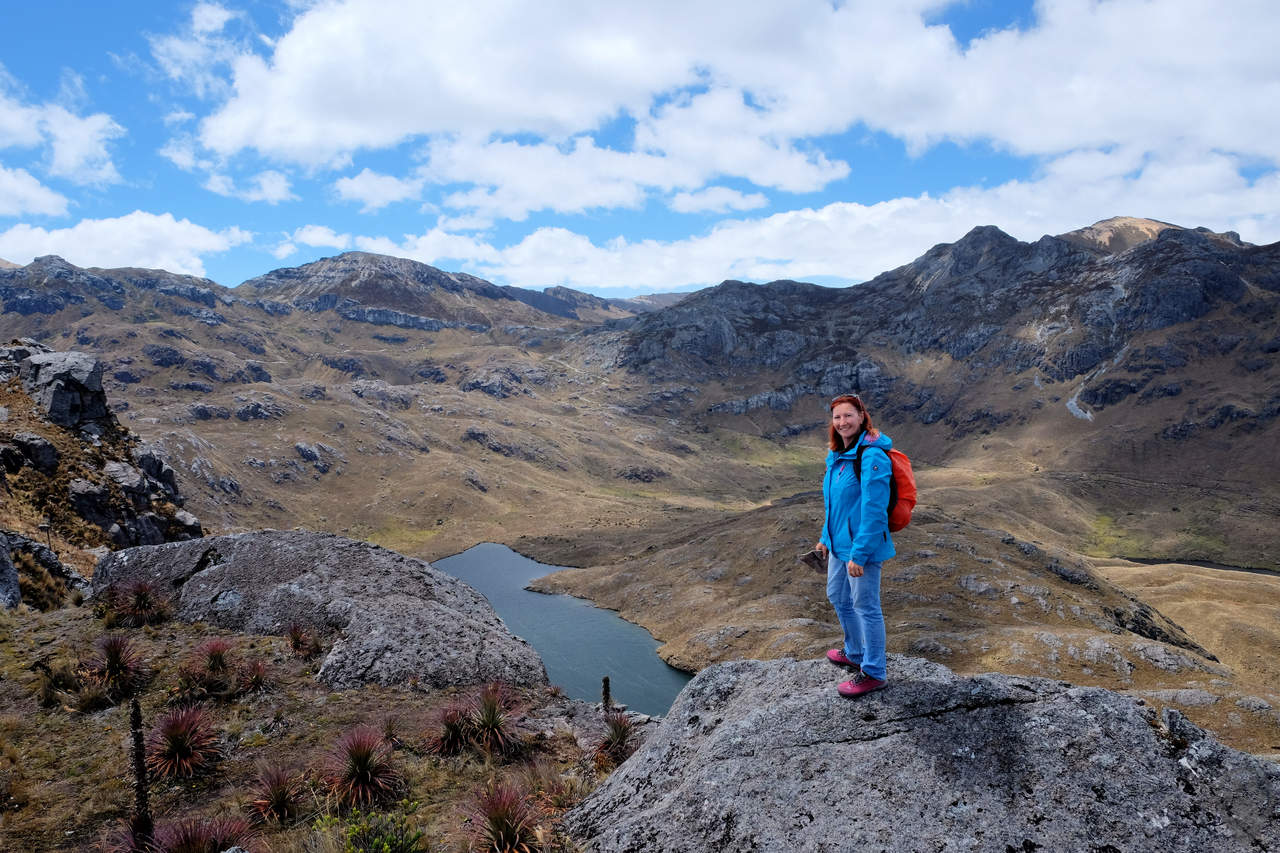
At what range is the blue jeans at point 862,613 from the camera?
8.55 metres

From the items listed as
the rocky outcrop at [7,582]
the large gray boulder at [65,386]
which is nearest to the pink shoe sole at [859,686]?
the rocky outcrop at [7,582]

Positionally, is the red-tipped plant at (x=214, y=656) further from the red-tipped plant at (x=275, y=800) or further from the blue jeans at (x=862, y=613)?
the blue jeans at (x=862, y=613)

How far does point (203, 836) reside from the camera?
864 cm

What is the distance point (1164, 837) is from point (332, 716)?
51.4 feet

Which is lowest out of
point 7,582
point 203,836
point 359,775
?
point 359,775

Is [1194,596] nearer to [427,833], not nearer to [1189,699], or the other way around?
[1189,699]

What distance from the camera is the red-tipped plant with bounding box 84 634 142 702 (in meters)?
14.3

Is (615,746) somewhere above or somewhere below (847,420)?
below

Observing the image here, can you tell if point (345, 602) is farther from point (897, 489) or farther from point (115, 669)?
point (897, 489)

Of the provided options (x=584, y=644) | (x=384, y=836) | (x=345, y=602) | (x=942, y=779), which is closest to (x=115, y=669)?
(x=345, y=602)

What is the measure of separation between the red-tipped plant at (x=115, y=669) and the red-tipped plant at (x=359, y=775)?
6933mm

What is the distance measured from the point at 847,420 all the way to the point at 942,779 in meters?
4.68

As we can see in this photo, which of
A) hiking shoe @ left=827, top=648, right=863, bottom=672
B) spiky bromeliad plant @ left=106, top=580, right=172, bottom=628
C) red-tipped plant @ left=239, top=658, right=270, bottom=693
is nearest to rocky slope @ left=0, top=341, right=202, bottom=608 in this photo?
spiky bromeliad plant @ left=106, top=580, right=172, bottom=628

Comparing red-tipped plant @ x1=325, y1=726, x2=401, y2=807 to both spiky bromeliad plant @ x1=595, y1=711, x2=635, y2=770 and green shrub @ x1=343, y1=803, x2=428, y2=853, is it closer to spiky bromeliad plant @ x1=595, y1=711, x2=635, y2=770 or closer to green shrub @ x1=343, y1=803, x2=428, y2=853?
green shrub @ x1=343, y1=803, x2=428, y2=853
